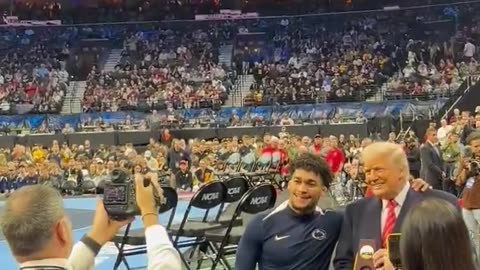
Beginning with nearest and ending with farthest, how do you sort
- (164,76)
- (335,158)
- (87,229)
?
(87,229) → (335,158) → (164,76)

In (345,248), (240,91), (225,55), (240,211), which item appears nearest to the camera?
(345,248)

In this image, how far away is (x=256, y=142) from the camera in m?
20.2

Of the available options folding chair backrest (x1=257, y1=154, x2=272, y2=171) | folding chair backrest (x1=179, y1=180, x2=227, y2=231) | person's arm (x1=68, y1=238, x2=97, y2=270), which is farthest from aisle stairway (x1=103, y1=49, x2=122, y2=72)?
A: person's arm (x1=68, y1=238, x2=97, y2=270)

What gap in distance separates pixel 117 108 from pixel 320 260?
24839 millimetres

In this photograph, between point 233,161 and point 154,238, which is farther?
point 233,161

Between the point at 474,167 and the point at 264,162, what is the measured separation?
10.0 m

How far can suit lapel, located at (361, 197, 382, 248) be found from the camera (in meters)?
3.99

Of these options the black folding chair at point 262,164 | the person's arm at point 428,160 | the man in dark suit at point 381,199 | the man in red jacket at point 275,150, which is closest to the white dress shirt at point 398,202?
the man in dark suit at point 381,199

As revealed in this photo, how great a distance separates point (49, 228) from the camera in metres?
2.41

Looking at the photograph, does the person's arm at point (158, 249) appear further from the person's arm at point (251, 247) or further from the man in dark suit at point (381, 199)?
the person's arm at point (251, 247)

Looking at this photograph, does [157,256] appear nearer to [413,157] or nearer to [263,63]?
[413,157]

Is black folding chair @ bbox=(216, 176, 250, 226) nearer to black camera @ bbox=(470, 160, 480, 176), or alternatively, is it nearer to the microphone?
black camera @ bbox=(470, 160, 480, 176)

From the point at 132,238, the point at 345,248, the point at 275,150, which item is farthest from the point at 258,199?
the point at 275,150

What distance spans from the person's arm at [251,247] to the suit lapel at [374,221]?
632 millimetres
